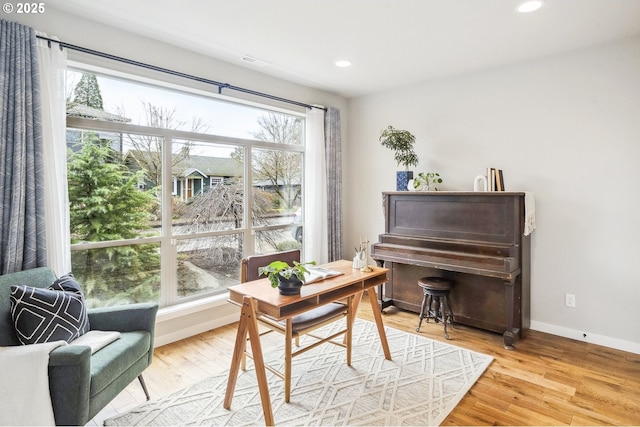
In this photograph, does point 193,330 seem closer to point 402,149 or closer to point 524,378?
point 524,378

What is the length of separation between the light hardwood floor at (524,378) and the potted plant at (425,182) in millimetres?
1459

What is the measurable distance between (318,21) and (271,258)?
5.93 ft

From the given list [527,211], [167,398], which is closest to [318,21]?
[527,211]

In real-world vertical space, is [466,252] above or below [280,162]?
below

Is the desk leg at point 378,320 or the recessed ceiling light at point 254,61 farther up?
the recessed ceiling light at point 254,61

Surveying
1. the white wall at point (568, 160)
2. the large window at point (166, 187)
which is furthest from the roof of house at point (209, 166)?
the white wall at point (568, 160)

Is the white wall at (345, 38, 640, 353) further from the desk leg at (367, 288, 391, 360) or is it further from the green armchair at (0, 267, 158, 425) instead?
the green armchair at (0, 267, 158, 425)

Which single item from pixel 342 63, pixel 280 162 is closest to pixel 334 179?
pixel 280 162

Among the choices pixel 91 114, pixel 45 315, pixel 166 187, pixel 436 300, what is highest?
pixel 91 114

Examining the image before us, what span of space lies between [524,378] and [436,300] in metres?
1.01

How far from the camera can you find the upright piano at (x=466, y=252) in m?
3.09

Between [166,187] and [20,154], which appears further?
[166,187]

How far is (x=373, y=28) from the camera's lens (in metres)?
2.74

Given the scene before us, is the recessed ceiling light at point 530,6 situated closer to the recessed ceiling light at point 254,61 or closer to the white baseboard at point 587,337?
the recessed ceiling light at point 254,61
